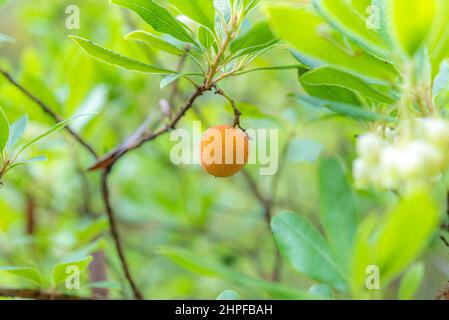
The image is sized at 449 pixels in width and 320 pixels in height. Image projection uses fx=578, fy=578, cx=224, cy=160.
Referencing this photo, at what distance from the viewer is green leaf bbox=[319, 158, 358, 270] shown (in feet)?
2.59

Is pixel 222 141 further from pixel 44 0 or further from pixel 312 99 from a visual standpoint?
pixel 44 0

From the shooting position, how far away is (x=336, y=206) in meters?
0.82

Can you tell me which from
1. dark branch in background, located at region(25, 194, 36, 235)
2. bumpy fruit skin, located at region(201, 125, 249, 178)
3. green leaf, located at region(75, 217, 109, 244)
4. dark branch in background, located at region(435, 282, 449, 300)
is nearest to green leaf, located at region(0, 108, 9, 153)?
bumpy fruit skin, located at region(201, 125, 249, 178)

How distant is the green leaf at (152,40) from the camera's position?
0.85m

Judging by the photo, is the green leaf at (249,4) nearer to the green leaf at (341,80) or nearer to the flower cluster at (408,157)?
the green leaf at (341,80)

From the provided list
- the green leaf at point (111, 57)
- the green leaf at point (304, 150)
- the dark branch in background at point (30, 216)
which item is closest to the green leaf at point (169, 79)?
the green leaf at point (111, 57)

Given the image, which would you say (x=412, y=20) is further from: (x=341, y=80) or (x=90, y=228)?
(x=90, y=228)

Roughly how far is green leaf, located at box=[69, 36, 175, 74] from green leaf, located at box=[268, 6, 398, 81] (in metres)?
0.29

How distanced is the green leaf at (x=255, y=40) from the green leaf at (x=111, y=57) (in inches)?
5.1

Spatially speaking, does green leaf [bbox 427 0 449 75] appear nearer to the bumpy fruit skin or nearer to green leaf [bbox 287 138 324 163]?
the bumpy fruit skin

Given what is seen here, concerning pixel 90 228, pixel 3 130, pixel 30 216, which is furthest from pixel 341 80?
pixel 30 216

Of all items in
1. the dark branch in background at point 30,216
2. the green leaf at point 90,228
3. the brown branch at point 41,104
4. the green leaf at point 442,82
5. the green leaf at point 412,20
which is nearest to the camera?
the green leaf at point 412,20
